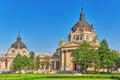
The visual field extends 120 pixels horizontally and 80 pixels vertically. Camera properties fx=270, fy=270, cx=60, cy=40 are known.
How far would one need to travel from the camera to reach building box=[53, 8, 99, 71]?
9200 cm

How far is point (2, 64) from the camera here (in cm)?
12256

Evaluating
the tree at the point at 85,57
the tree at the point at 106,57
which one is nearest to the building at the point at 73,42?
the tree at the point at 106,57

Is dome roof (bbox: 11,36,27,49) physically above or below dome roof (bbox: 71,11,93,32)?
below

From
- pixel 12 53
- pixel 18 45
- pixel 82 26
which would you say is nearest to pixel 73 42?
pixel 82 26

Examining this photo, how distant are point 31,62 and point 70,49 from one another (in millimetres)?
13997

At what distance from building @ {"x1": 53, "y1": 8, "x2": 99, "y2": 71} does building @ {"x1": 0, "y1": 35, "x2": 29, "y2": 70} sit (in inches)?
986

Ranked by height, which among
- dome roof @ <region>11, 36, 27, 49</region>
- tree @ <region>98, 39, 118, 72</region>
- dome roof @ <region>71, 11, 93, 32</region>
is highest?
dome roof @ <region>71, 11, 93, 32</region>

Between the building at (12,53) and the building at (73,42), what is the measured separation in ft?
82.2

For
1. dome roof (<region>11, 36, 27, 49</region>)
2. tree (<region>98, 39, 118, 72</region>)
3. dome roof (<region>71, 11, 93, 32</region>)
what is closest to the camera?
tree (<region>98, 39, 118, 72</region>)

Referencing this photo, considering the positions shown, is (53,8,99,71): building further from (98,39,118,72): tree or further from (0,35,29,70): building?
(0,35,29,70): building

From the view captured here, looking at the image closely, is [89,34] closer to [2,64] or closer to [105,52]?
[105,52]

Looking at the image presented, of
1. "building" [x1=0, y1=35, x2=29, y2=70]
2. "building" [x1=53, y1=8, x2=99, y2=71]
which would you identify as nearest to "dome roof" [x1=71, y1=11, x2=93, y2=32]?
"building" [x1=53, y1=8, x2=99, y2=71]

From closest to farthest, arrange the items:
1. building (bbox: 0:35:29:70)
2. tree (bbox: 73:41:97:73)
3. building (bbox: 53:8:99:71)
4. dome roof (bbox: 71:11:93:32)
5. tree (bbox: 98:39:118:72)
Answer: tree (bbox: 98:39:118:72), tree (bbox: 73:41:97:73), building (bbox: 53:8:99:71), dome roof (bbox: 71:11:93:32), building (bbox: 0:35:29:70)

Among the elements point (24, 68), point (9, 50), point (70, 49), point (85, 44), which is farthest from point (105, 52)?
point (9, 50)
